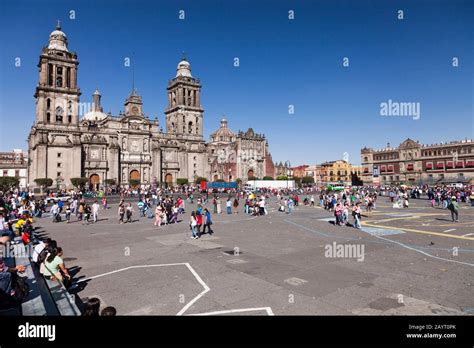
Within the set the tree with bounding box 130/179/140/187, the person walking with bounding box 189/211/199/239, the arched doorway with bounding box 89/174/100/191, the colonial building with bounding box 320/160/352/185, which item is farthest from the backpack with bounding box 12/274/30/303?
the colonial building with bounding box 320/160/352/185

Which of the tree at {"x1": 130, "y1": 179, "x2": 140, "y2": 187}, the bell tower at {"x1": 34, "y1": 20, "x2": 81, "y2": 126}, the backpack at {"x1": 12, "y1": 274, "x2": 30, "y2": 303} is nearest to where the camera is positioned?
the backpack at {"x1": 12, "y1": 274, "x2": 30, "y2": 303}

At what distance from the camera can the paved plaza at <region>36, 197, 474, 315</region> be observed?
6695mm

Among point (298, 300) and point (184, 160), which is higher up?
point (184, 160)

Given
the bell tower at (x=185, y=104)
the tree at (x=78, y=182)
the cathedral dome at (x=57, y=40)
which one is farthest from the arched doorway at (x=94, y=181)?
the cathedral dome at (x=57, y=40)

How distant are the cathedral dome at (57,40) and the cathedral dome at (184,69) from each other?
1168 inches

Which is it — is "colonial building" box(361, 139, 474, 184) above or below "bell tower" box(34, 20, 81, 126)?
below

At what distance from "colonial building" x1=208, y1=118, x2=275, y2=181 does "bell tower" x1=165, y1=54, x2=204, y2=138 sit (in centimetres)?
1286

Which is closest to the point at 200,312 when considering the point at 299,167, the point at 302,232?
the point at 302,232

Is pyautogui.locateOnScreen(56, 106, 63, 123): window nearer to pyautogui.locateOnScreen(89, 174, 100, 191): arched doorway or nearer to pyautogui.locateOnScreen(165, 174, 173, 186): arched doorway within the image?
pyautogui.locateOnScreen(89, 174, 100, 191): arched doorway

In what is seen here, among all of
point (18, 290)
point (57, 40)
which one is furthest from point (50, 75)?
point (18, 290)

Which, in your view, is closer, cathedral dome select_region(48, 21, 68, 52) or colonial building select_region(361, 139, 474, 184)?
cathedral dome select_region(48, 21, 68, 52)

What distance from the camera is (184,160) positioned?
82375mm
